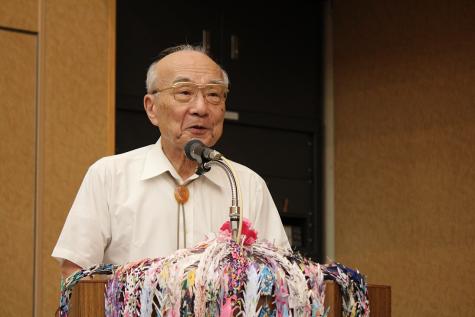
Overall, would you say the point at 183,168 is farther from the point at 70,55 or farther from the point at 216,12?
the point at 216,12

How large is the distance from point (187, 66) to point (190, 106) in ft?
0.37

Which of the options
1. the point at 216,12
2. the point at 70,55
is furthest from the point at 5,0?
the point at 216,12

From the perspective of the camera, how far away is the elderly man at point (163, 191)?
100 inches

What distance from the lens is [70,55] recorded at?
3861 millimetres

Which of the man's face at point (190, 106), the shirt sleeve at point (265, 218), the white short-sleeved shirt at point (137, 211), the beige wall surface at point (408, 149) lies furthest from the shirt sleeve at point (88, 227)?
the beige wall surface at point (408, 149)

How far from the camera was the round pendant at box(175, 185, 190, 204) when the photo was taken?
265cm

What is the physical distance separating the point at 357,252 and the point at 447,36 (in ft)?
3.83

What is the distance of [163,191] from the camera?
8.71ft

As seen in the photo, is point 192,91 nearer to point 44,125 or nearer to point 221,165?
point 221,165

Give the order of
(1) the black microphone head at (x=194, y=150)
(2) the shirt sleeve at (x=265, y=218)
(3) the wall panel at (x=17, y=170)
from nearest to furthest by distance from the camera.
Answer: (1) the black microphone head at (x=194, y=150) → (2) the shirt sleeve at (x=265, y=218) → (3) the wall panel at (x=17, y=170)

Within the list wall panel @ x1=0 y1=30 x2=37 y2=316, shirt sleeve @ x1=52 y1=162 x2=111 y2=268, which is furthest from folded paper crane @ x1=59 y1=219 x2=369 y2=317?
wall panel @ x1=0 y1=30 x2=37 y2=316

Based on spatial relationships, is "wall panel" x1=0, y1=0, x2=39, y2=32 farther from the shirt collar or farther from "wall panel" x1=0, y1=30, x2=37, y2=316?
the shirt collar

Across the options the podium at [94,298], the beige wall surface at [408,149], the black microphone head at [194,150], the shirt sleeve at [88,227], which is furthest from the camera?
the beige wall surface at [408,149]

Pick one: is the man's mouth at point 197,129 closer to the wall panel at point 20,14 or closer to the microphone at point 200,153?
the microphone at point 200,153
